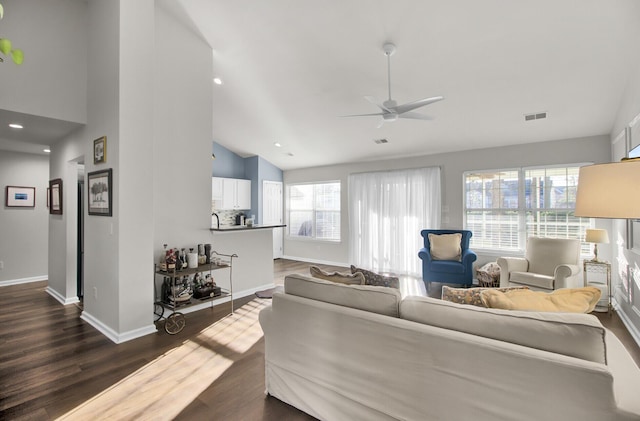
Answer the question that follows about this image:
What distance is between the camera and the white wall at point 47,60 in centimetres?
314

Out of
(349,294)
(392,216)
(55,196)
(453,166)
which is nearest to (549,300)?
(349,294)

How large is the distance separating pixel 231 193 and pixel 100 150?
3.99m

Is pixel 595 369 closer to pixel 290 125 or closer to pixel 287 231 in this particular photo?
pixel 290 125

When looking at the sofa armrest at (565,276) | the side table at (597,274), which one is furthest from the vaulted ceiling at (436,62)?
the sofa armrest at (565,276)

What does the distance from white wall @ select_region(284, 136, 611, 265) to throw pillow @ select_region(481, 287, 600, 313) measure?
4.14m

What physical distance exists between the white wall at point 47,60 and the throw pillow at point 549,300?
4.47 meters

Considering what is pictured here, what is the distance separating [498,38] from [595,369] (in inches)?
121

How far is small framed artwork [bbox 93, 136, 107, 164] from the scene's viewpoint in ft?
10.4

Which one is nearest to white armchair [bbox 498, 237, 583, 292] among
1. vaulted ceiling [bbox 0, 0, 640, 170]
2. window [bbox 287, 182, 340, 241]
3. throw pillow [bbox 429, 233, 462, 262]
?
throw pillow [bbox 429, 233, 462, 262]

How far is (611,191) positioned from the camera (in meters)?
1.20

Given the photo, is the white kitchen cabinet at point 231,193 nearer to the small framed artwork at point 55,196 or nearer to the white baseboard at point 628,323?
the small framed artwork at point 55,196

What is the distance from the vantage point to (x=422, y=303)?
5.27 ft

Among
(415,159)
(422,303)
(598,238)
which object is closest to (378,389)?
(422,303)

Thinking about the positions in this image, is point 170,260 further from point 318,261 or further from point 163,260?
point 318,261
